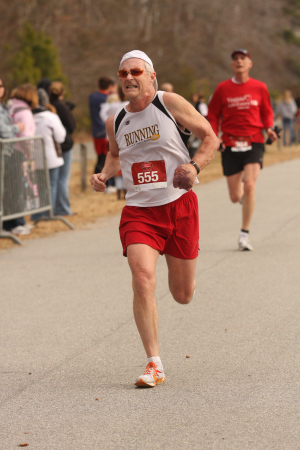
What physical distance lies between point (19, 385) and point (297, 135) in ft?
87.3

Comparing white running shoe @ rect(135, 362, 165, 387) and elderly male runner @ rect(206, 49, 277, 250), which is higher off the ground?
elderly male runner @ rect(206, 49, 277, 250)

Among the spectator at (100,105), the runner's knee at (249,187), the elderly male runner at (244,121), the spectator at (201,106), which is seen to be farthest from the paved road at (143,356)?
the spectator at (201,106)

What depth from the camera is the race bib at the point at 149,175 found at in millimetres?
4688

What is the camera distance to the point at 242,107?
8.73 meters

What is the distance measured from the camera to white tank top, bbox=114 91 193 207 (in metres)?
4.67

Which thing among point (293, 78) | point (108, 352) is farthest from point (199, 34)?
point (108, 352)

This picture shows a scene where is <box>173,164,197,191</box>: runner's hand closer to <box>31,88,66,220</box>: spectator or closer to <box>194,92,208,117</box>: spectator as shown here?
<box>31,88,66,220</box>: spectator

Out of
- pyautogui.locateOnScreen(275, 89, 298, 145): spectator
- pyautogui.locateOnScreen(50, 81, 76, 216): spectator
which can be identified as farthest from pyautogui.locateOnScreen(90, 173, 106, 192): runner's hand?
pyautogui.locateOnScreen(275, 89, 298, 145): spectator

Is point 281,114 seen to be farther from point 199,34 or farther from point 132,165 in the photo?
point 199,34

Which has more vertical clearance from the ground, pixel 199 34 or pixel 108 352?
pixel 199 34

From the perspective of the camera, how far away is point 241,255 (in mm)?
8602

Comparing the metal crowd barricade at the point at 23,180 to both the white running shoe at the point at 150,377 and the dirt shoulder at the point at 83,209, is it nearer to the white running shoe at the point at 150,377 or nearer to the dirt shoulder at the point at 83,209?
the dirt shoulder at the point at 83,209

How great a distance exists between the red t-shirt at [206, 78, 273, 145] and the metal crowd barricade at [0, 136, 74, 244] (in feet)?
8.58

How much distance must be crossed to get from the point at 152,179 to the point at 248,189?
4058mm
